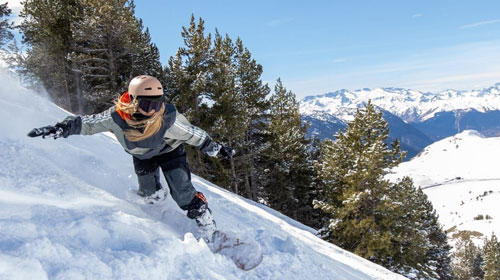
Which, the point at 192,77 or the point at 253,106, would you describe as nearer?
the point at 192,77

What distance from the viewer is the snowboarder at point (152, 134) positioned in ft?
11.5

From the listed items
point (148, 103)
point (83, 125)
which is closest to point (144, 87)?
point (148, 103)

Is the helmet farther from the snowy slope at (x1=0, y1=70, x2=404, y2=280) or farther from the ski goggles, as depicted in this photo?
the snowy slope at (x1=0, y1=70, x2=404, y2=280)

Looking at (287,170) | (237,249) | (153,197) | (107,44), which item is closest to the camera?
(237,249)

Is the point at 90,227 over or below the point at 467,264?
over

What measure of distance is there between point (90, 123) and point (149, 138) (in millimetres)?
740

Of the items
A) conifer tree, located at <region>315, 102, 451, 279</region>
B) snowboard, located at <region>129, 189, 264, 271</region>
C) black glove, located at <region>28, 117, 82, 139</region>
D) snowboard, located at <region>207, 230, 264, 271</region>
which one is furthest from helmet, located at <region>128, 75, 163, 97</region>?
conifer tree, located at <region>315, 102, 451, 279</region>

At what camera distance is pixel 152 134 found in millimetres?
3691

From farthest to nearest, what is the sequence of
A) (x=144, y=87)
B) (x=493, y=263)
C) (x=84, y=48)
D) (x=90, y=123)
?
1. (x=493, y=263)
2. (x=84, y=48)
3. (x=90, y=123)
4. (x=144, y=87)

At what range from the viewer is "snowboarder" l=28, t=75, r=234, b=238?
3508 mm

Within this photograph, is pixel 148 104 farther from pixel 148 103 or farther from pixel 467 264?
pixel 467 264

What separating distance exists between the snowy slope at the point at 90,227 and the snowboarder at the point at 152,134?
0.35 m

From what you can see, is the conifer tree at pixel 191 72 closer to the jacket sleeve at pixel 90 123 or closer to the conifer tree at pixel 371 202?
the conifer tree at pixel 371 202

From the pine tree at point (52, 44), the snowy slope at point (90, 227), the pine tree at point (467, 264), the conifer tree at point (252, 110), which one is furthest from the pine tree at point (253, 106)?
the pine tree at point (467, 264)
